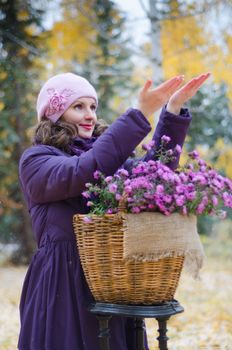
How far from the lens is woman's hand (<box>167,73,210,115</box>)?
2.28 m

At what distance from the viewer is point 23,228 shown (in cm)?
1119

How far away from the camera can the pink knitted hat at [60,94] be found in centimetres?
246

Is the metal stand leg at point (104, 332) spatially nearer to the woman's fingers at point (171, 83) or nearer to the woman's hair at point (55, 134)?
the woman's hair at point (55, 134)

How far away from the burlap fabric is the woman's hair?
0.53 m

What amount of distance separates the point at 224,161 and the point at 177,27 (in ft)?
10.3

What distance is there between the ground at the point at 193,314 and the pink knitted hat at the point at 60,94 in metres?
1.78

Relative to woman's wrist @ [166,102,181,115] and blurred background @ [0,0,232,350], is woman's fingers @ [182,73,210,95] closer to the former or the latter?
woman's wrist @ [166,102,181,115]

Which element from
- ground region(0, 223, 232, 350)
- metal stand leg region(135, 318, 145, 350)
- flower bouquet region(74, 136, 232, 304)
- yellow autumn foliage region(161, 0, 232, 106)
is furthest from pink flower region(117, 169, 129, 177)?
yellow autumn foliage region(161, 0, 232, 106)

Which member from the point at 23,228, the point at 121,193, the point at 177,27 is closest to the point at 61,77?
the point at 121,193

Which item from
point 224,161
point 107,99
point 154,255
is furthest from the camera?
point 107,99

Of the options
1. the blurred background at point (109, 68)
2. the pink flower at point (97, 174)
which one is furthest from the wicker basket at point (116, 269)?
the blurred background at point (109, 68)

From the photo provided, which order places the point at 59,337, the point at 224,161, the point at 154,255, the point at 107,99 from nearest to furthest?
the point at 154,255 < the point at 59,337 < the point at 224,161 < the point at 107,99

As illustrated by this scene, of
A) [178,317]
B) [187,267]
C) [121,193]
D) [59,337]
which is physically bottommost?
[178,317]

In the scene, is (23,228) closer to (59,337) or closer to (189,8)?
(189,8)
